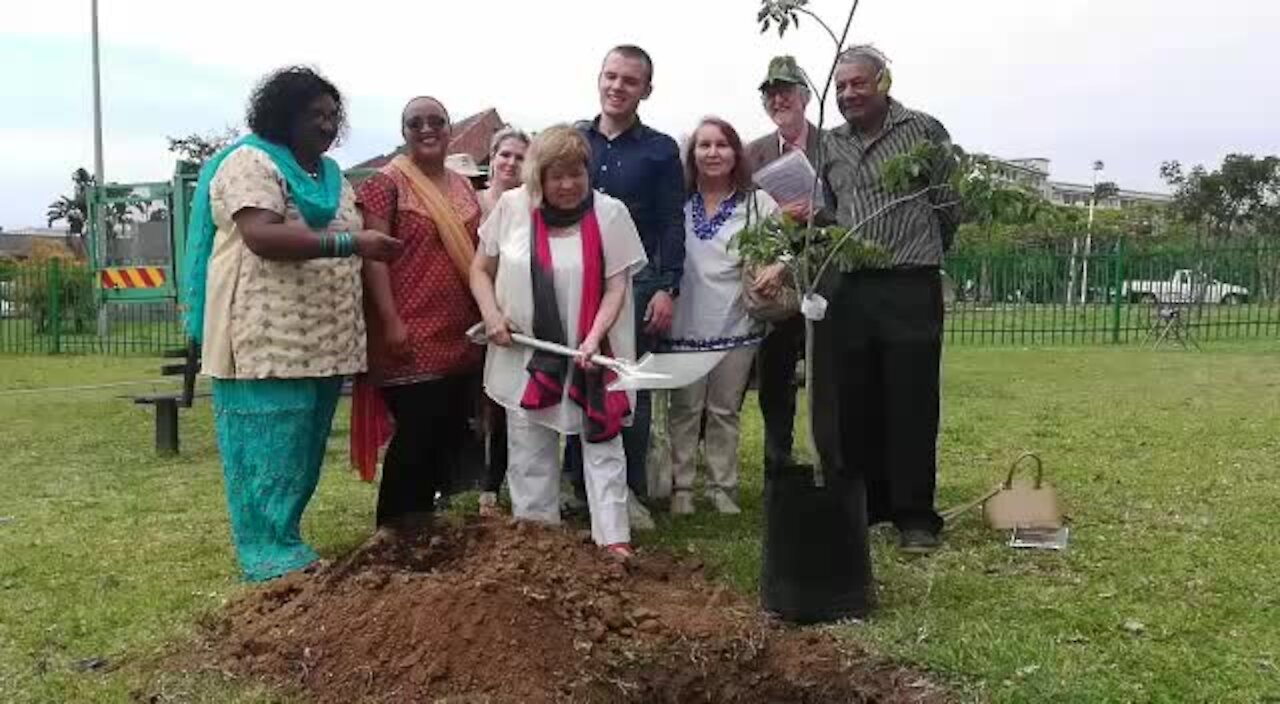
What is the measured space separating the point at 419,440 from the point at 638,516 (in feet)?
3.51

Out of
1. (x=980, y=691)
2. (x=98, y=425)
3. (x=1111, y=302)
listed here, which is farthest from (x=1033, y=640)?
(x=1111, y=302)

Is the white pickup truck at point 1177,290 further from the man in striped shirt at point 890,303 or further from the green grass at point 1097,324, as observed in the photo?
the man in striped shirt at point 890,303

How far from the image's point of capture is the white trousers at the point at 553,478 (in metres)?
4.44

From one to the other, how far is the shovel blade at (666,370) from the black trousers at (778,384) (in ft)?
0.83

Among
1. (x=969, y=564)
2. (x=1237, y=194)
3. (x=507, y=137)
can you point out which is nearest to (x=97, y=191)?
(x=507, y=137)

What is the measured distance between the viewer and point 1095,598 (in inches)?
163

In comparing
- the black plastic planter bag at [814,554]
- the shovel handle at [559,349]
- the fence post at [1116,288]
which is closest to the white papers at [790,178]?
the shovel handle at [559,349]

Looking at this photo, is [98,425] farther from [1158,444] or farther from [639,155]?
[1158,444]

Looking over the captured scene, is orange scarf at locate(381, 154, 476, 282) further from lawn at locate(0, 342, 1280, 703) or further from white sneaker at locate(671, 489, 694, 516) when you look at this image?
white sneaker at locate(671, 489, 694, 516)

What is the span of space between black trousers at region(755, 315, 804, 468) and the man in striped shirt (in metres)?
0.39

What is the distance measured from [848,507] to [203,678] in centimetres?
188

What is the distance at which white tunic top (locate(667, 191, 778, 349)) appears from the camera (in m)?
5.16

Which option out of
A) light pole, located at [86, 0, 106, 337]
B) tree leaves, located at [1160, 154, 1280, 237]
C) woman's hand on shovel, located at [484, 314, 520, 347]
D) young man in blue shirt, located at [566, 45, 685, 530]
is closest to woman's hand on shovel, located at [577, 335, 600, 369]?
woman's hand on shovel, located at [484, 314, 520, 347]

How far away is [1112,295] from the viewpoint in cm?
2038
